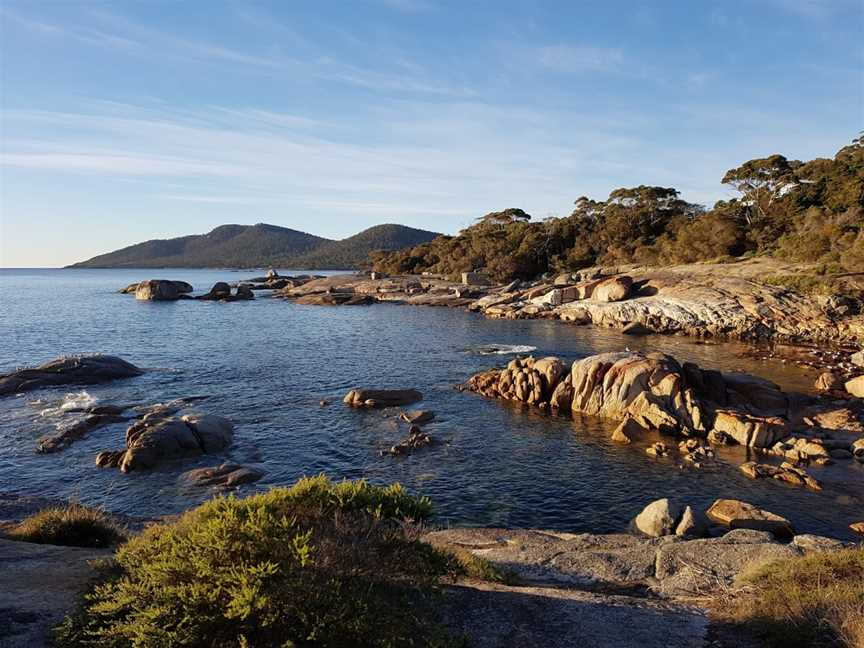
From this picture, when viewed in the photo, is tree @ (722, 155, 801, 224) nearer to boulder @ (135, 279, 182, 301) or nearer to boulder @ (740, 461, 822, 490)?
boulder @ (740, 461, 822, 490)

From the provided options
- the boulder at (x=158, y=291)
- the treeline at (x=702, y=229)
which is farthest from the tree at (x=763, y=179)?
the boulder at (x=158, y=291)

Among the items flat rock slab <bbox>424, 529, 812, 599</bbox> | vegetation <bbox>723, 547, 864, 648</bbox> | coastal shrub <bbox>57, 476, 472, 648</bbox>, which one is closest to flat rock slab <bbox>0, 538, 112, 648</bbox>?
coastal shrub <bbox>57, 476, 472, 648</bbox>

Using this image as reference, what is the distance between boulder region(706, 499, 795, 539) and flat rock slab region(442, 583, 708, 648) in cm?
970

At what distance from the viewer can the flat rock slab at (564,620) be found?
10547 mm

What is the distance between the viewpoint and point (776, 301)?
6128cm

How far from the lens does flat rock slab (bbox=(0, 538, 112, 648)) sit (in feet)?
31.0

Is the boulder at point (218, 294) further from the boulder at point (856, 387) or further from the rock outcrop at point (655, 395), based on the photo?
the boulder at point (856, 387)

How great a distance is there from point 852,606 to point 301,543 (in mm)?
10108

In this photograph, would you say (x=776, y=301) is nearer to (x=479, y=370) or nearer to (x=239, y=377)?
(x=479, y=370)

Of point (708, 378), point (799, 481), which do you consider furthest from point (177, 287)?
point (799, 481)

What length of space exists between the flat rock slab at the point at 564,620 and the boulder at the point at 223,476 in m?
15.9

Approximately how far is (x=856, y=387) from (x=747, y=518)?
24.0 m

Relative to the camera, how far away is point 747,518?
2034 cm

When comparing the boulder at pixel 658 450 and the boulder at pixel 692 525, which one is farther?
the boulder at pixel 658 450
